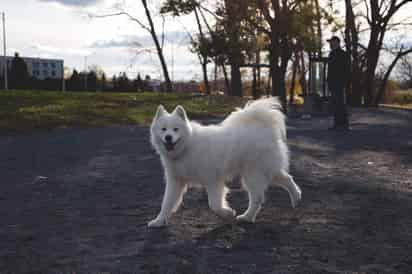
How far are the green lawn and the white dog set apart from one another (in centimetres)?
1281

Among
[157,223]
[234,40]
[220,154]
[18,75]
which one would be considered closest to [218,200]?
[220,154]

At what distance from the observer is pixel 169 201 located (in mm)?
5848

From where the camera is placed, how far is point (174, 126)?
5984mm

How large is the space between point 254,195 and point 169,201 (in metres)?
0.86

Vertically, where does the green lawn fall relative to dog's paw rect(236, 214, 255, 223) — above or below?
above

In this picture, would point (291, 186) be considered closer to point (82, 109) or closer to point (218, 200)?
point (218, 200)

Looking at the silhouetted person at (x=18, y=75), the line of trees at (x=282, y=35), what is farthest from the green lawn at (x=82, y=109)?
the silhouetted person at (x=18, y=75)

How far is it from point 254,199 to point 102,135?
1131 centimetres

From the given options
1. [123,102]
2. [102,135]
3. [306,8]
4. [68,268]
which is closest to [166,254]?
[68,268]

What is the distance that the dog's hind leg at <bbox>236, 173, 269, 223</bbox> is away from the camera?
598 cm

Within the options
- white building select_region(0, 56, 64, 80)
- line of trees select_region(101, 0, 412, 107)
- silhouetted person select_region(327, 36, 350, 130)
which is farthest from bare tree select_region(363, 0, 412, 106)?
white building select_region(0, 56, 64, 80)

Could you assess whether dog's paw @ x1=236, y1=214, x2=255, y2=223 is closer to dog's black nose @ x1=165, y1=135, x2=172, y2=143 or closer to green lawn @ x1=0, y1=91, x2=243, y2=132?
dog's black nose @ x1=165, y1=135, x2=172, y2=143

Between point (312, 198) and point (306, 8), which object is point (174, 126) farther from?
point (306, 8)

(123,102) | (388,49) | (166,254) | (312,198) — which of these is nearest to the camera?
(166,254)
